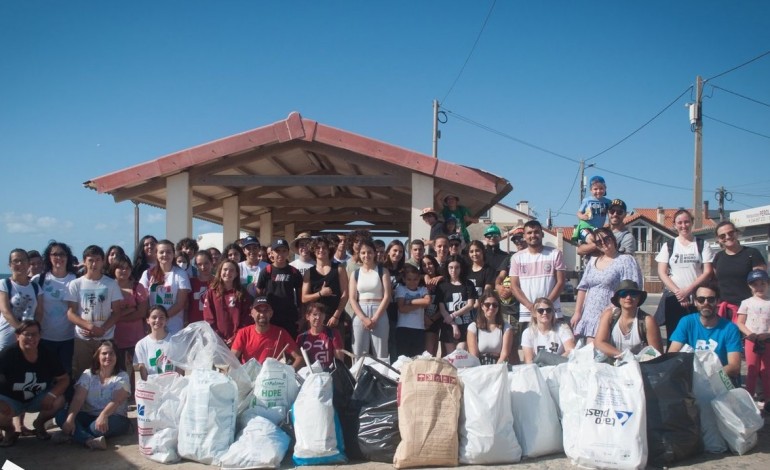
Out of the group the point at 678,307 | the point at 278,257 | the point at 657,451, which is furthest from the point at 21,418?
the point at 678,307

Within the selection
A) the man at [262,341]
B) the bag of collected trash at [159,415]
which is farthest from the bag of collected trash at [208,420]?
the man at [262,341]

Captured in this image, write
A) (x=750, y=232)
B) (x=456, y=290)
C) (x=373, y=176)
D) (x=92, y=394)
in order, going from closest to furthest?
1. (x=92, y=394)
2. (x=456, y=290)
3. (x=373, y=176)
4. (x=750, y=232)

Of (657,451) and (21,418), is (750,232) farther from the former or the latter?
(21,418)

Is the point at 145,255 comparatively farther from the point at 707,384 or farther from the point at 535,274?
the point at 707,384

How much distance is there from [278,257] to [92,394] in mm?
2064

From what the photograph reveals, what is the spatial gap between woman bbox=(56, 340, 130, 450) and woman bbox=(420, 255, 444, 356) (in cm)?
299

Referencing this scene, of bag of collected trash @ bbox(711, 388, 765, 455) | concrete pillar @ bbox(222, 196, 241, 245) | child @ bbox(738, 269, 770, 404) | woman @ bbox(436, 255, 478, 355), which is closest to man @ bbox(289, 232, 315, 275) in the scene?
Result: woman @ bbox(436, 255, 478, 355)

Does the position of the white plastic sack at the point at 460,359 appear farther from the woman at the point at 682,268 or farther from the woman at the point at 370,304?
the woman at the point at 682,268

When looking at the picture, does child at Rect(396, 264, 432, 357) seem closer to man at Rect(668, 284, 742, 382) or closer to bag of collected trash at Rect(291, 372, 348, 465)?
bag of collected trash at Rect(291, 372, 348, 465)

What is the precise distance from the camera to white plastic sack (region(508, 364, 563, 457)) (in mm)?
4492

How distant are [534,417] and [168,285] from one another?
3.72 meters

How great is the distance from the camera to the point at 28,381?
5105mm

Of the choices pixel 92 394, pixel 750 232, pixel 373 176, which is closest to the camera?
pixel 92 394

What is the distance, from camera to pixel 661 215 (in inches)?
1699
